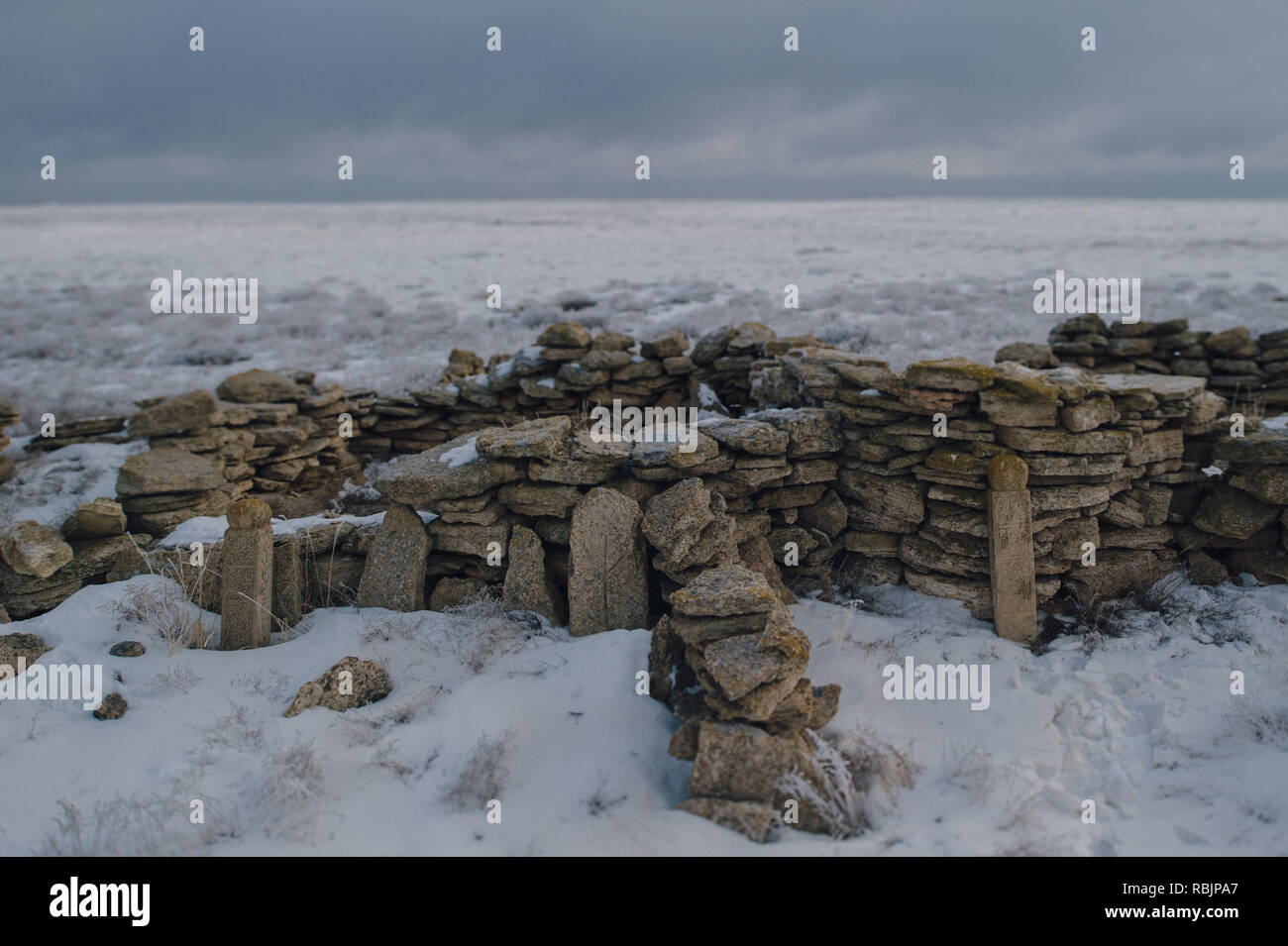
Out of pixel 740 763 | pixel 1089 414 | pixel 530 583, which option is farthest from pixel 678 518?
pixel 1089 414

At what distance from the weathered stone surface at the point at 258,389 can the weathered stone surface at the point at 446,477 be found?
185 inches

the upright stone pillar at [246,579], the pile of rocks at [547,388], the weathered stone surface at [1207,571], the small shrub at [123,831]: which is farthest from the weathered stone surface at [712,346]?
the small shrub at [123,831]

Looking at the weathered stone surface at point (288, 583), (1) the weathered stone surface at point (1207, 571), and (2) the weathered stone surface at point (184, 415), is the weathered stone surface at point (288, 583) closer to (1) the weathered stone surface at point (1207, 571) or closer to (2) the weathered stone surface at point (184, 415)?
(2) the weathered stone surface at point (184, 415)

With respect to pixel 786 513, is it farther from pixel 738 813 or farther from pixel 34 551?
pixel 34 551

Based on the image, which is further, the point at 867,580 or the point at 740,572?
the point at 867,580

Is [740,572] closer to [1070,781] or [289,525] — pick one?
[1070,781]

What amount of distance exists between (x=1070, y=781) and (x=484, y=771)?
3239 millimetres

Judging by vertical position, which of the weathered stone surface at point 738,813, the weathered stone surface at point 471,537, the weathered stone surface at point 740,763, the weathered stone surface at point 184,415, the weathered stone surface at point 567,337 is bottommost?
the weathered stone surface at point 738,813

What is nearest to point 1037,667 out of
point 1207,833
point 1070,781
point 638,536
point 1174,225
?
point 1070,781

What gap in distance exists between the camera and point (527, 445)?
5.79m

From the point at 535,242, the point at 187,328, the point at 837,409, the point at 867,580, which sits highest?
the point at 535,242

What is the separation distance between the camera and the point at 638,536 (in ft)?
18.7

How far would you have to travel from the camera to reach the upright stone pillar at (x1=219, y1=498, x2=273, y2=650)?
17.6ft

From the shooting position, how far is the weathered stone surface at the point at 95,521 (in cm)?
633
